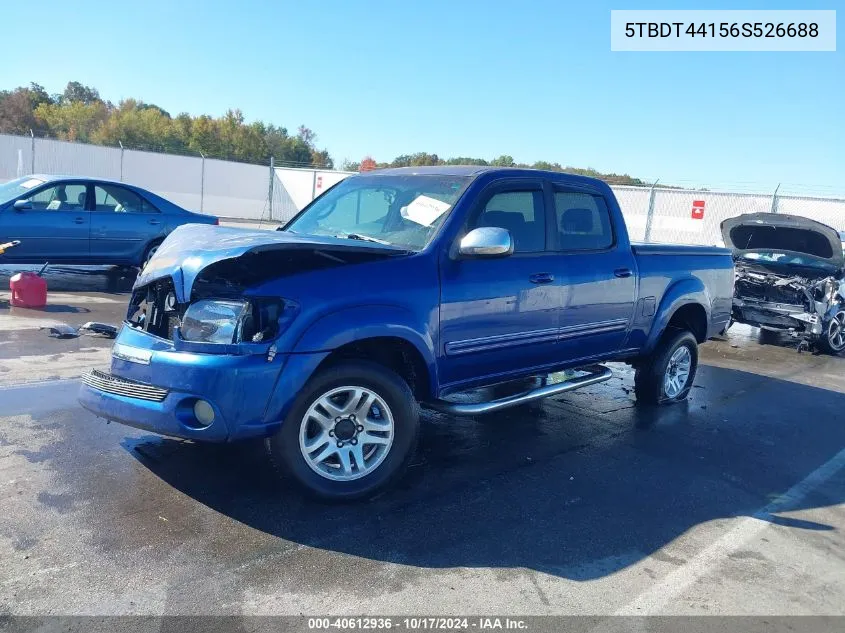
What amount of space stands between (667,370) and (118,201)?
8999 mm

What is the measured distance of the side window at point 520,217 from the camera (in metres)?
5.00

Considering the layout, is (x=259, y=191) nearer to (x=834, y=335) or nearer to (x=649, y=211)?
(x=649, y=211)

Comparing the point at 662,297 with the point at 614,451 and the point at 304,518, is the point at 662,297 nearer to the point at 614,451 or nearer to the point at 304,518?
the point at 614,451

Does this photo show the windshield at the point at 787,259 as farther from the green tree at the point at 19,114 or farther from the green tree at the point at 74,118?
the green tree at the point at 74,118

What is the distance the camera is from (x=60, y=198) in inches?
433

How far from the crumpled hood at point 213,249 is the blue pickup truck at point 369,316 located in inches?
0.5

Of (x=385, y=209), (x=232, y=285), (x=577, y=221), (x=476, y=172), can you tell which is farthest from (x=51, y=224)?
(x=577, y=221)

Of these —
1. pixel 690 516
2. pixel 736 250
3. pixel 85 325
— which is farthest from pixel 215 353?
pixel 736 250

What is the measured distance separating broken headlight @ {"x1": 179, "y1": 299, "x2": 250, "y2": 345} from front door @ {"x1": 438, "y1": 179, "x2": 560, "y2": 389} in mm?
1313

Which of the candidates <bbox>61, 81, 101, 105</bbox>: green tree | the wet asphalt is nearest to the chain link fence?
the wet asphalt

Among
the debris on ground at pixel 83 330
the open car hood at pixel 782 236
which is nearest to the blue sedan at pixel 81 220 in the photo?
the debris on ground at pixel 83 330

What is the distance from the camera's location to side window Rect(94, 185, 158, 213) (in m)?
11.4

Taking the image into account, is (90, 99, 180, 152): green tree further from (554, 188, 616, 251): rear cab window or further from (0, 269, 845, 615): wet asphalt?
(0, 269, 845, 615): wet asphalt

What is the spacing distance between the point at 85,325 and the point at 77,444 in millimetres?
3953
